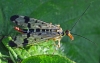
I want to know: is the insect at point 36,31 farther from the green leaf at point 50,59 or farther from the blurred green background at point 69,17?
the green leaf at point 50,59

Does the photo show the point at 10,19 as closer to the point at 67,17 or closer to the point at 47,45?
the point at 47,45

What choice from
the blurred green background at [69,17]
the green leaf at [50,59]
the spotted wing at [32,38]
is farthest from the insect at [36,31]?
the green leaf at [50,59]

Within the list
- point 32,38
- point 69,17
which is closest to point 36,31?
point 32,38

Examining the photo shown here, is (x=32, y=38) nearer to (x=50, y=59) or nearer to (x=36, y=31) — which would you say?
(x=36, y=31)

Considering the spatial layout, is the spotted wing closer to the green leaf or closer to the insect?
the insect

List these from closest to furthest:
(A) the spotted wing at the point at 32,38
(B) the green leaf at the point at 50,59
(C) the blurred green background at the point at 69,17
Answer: (B) the green leaf at the point at 50,59
(A) the spotted wing at the point at 32,38
(C) the blurred green background at the point at 69,17

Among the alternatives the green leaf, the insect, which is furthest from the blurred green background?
the green leaf

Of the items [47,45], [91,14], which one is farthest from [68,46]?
[91,14]
